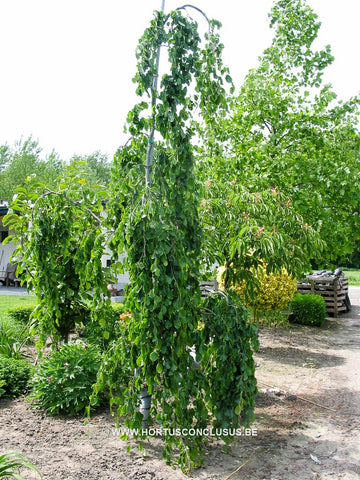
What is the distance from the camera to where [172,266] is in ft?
9.98

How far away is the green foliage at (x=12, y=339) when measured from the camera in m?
5.16

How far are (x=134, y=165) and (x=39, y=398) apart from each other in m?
2.48

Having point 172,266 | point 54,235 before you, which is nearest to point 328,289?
point 54,235

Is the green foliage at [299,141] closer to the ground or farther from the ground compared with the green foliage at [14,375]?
farther from the ground

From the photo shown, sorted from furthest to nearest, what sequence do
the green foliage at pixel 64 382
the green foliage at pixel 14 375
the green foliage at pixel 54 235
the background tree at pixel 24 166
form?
the background tree at pixel 24 166
the green foliage at pixel 14 375
the green foliage at pixel 64 382
the green foliage at pixel 54 235

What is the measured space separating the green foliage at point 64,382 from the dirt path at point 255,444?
132 mm

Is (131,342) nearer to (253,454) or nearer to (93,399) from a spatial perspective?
(93,399)

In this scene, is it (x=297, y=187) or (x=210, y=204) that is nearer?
A: (x=210, y=204)

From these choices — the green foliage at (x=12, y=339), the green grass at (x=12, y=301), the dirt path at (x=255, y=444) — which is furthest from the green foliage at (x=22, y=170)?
the dirt path at (x=255, y=444)

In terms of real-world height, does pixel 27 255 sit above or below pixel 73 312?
above

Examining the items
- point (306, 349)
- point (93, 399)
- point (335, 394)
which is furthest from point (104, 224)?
point (306, 349)

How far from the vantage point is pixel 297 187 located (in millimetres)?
8180

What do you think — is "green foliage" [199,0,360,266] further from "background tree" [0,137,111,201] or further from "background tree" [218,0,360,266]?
"background tree" [0,137,111,201]

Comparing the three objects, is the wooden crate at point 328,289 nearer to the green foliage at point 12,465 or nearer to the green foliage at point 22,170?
the green foliage at point 12,465
